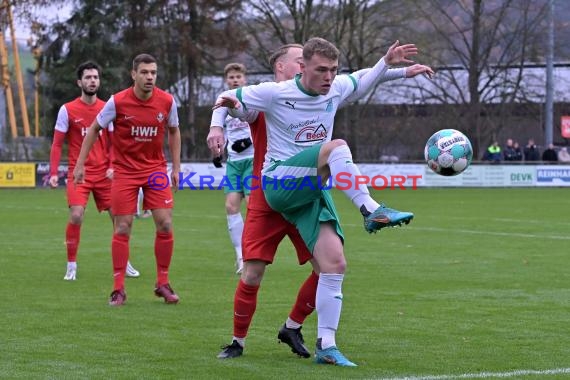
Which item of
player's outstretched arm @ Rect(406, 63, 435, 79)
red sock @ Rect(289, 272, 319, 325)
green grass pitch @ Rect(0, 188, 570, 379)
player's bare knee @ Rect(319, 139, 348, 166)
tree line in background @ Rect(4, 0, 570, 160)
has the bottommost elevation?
green grass pitch @ Rect(0, 188, 570, 379)

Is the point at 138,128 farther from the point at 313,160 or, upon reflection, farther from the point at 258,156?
the point at 313,160

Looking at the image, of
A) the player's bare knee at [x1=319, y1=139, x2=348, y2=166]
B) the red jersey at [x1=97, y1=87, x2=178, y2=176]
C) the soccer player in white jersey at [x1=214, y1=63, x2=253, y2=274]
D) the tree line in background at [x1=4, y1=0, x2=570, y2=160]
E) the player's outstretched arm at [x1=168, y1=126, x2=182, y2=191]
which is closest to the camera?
the player's bare knee at [x1=319, y1=139, x2=348, y2=166]

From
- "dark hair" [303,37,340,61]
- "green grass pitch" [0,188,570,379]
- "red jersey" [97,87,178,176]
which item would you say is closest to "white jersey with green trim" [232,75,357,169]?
"dark hair" [303,37,340,61]

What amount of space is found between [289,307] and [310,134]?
8.56 feet

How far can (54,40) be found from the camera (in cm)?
4872

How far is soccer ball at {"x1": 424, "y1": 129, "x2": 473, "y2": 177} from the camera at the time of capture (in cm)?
728

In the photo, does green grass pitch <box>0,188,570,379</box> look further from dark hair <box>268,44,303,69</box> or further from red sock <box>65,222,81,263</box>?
dark hair <box>268,44,303,69</box>

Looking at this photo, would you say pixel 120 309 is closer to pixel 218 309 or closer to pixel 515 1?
pixel 218 309

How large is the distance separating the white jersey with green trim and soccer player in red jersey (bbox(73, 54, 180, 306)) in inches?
107

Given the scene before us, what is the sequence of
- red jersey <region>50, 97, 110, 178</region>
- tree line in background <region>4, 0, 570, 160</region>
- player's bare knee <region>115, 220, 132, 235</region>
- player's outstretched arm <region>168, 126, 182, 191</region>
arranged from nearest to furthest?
player's bare knee <region>115, 220, 132, 235</region> → player's outstretched arm <region>168, 126, 182, 191</region> → red jersey <region>50, 97, 110, 178</region> → tree line in background <region>4, 0, 570, 160</region>

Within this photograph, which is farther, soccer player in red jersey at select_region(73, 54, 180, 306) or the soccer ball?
soccer player in red jersey at select_region(73, 54, 180, 306)

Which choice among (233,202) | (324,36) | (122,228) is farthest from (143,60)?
(324,36)

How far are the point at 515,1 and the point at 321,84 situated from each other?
46633mm

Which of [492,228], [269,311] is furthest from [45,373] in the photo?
[492,228]
